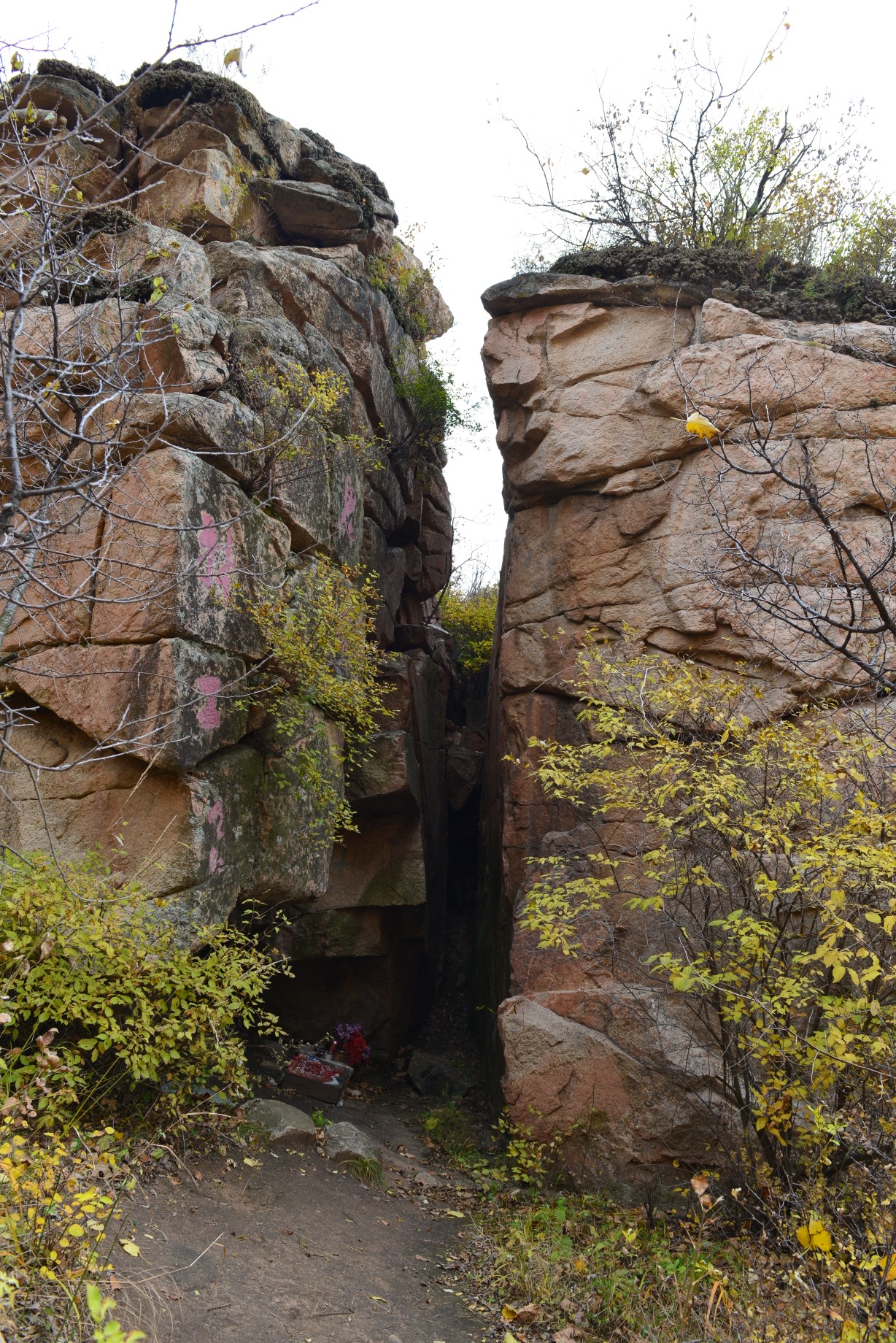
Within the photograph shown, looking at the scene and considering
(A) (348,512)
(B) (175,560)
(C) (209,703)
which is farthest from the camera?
(A) (348,512)

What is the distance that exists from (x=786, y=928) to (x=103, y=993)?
3.98 metres

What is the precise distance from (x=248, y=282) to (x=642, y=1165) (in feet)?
26.7

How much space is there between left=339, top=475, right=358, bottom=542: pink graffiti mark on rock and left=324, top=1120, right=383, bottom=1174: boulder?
5.11 metres

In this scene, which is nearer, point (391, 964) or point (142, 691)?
point (142, 691)

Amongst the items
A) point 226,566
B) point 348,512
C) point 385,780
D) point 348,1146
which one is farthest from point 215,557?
point 348,1146

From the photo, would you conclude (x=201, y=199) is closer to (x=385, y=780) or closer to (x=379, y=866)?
(x=385, y=780)

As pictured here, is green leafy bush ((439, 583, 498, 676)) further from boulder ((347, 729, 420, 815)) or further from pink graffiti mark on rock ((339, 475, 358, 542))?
pink graffiti mark on rock ((339, 475, 358, 542))

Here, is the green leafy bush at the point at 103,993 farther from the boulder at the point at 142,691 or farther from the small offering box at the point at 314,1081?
the small offering box at the point at 314,1081

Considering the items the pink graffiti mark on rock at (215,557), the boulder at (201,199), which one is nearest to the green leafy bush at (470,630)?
the boulder at (201,199)

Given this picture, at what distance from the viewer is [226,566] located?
6699mm

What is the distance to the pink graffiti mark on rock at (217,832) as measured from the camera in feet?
20.6

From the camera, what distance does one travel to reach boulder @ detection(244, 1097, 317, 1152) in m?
6.36

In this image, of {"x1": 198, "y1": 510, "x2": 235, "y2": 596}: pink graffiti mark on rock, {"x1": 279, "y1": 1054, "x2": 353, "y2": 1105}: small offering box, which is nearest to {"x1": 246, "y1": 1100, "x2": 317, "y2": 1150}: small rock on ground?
{"x1": 279, "y1": 1054, "x2": 353, "y2": 1105}: small offering box

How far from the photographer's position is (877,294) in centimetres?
868
